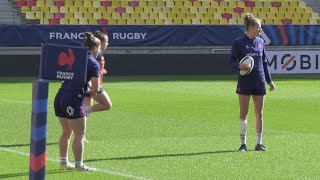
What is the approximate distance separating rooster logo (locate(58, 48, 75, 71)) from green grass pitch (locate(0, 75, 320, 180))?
2.67 m

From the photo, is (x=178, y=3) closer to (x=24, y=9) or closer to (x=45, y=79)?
(x=24, y=9)

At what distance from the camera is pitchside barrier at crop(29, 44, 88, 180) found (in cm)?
800

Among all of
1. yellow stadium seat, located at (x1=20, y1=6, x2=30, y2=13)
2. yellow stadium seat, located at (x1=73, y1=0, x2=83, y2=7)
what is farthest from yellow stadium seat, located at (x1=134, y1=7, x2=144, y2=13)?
yellow stadium seat, located at (x1=20, y1=6, x2=30, y2=13)

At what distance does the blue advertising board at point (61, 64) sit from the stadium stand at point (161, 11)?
31.8m

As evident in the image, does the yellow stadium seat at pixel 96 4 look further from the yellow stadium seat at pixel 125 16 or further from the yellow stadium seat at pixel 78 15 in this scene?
the yellow stadium seat at pixel 125 16

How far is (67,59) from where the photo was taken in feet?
28.5

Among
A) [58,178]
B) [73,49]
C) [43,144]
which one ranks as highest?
[73,49]

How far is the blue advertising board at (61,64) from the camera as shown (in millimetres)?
8492

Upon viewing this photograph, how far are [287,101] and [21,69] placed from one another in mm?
15305

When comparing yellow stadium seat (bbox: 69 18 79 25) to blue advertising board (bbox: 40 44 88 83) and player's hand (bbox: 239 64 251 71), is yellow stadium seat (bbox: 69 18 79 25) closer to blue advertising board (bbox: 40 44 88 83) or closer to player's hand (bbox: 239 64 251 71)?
player's hand (bbox: 239 64 251 71)

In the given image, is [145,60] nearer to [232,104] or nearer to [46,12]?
[46,12]

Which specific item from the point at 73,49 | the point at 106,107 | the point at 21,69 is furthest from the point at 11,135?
the point at 21,69

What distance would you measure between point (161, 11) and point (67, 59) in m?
35.0

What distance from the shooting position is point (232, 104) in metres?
24.5
